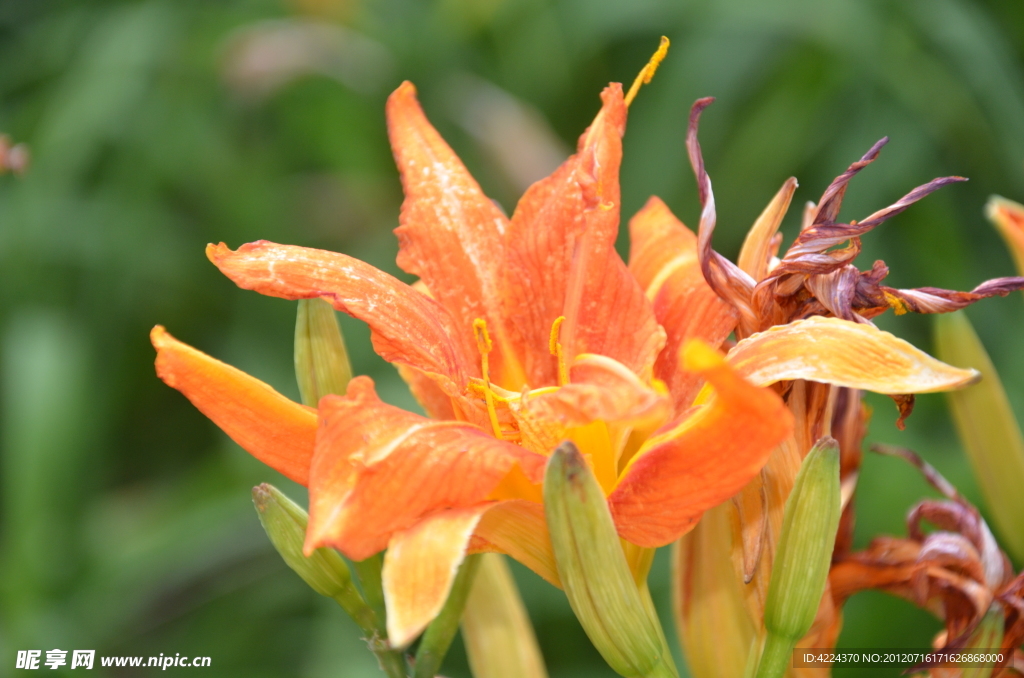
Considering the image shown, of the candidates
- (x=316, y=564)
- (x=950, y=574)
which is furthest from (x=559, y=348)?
(x=950, y=574)

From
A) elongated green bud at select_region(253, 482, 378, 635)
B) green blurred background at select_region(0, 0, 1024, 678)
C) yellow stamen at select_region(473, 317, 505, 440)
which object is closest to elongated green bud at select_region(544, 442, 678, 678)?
yellow stamen at select_region(473, 317, 505, 440)

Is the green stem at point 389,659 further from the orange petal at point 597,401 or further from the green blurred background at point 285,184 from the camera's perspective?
the green blurred background at point 285,184

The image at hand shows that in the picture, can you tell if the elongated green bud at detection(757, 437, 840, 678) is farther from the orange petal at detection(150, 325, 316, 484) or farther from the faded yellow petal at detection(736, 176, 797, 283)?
the orange petal at detection(150, 325, 316, 484)

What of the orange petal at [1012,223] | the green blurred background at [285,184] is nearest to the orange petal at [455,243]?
the orange petal at [1012,223]

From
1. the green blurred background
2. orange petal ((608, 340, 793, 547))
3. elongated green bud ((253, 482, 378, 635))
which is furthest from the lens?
the green blurred background

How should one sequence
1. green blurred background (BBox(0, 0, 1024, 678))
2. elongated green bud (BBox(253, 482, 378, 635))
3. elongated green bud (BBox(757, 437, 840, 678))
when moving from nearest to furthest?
elongated green bud (BBox(757, 437, 840, 678)) < elongated green bud (BBox(253, 482, 378, 635)) < green blurred background (BBox(0, 0, 1024, 678))

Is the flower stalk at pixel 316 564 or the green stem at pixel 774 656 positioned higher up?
the flower stalk at pixel 316 564

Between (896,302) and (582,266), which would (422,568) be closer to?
(582,266)
